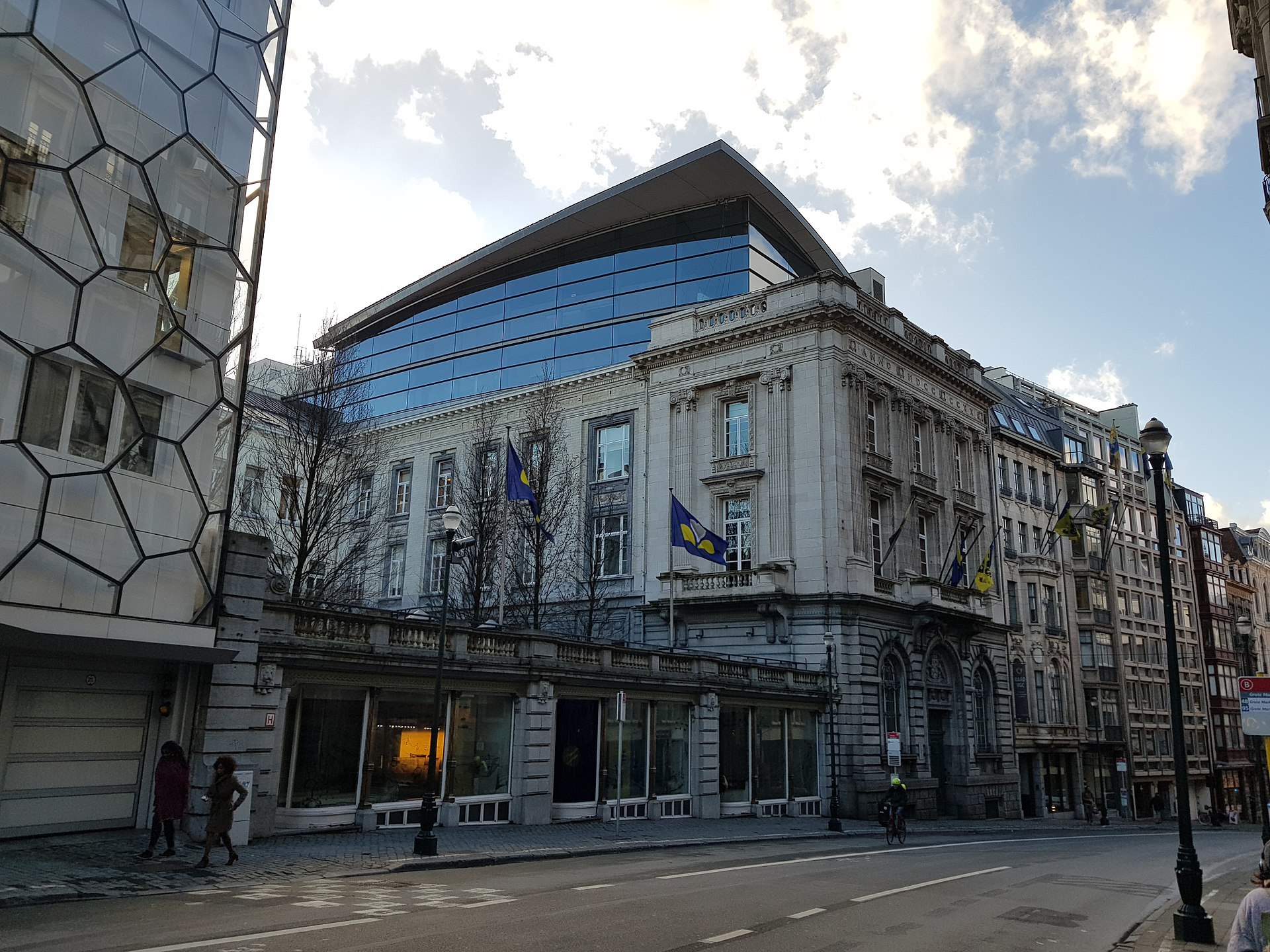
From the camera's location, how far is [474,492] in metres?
38.4

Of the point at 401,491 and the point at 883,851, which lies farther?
the point at 401,491

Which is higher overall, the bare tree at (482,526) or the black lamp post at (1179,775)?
the bare tree at (482,526)

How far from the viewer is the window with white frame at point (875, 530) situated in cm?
4106

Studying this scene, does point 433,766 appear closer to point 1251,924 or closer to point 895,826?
point 1251,924

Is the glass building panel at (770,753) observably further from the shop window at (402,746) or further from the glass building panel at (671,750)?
the shop window at (402,746)

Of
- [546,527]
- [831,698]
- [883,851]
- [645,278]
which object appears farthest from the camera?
[645,278]

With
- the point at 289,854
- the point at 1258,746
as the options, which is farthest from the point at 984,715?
the point at 289,854

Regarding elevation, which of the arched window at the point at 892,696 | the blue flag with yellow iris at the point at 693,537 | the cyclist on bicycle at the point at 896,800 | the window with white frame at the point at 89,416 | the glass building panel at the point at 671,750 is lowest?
the cyclist on bicycle at the point at 896,800

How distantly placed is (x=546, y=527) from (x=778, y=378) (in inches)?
469

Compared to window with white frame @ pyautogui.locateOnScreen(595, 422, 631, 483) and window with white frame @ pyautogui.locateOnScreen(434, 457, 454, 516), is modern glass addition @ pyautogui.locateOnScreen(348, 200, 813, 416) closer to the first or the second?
window with white frame @ pyautogui.locateOnScreen(434, 457, 454, 516)

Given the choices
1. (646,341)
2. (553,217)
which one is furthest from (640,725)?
(553,217)

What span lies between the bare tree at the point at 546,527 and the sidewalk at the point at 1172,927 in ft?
71.7

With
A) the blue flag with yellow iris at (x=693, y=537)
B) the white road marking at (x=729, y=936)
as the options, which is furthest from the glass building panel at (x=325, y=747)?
the blue flag with yellow iris at (x=693, y=537)

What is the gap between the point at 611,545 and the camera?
152 feet
